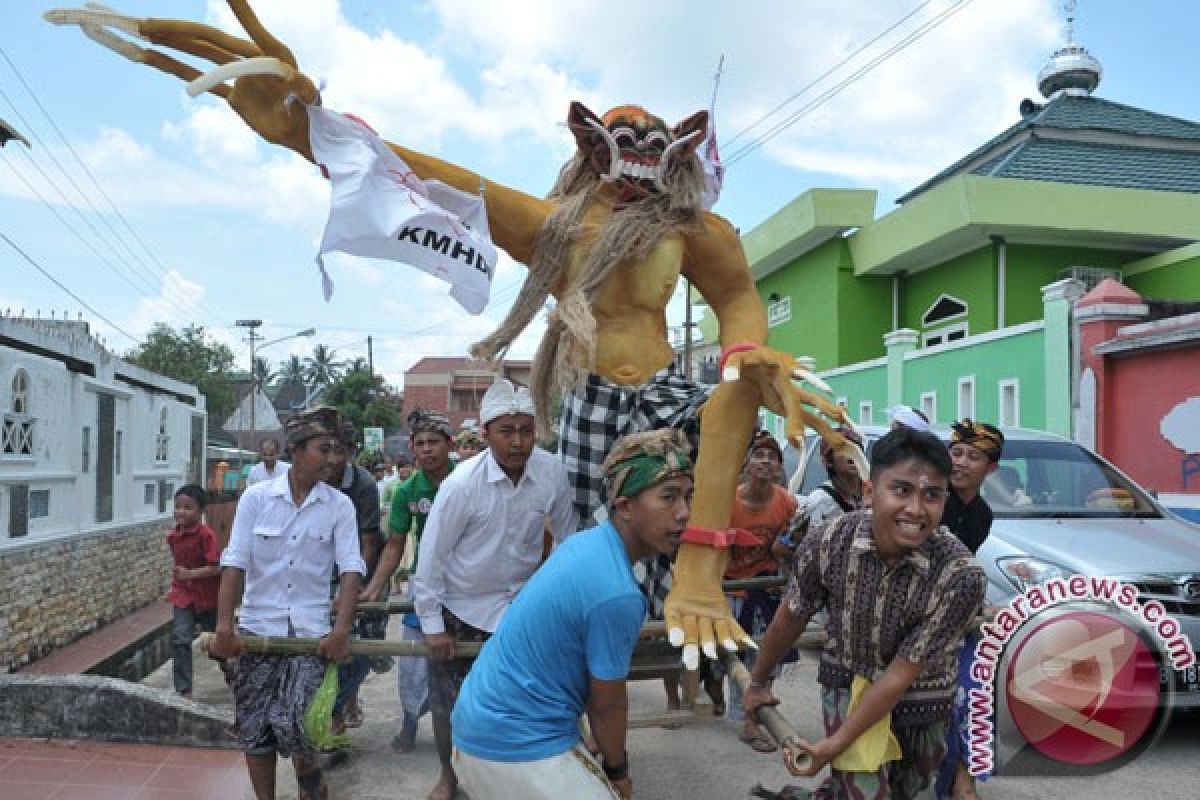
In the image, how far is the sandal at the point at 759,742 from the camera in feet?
15.2

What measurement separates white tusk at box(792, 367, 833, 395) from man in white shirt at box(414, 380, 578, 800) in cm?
104

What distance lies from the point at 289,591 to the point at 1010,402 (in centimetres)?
961

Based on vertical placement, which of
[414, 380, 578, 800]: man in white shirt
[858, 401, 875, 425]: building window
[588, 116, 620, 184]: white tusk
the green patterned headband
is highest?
[588, 116, 620, 184]: white tusk

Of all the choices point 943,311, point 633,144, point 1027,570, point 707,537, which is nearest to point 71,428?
point 633,144

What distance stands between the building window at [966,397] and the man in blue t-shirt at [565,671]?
1039 cm

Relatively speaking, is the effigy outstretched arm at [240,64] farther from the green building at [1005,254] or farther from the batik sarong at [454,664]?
the green building at [1005,254]

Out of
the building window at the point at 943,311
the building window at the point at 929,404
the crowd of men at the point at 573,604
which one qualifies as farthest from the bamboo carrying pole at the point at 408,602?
the building window at the point at 943,311

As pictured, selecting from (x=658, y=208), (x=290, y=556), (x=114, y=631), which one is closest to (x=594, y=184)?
(x=658, y=208)

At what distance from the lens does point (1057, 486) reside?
557 cm

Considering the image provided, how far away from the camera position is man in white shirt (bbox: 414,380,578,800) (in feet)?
11.3

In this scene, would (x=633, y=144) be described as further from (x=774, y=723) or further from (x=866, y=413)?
(x=866, y=413)

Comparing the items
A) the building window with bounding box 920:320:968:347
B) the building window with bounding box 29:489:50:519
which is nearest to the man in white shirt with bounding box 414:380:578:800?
the building window with bounding box 29:489:50:519

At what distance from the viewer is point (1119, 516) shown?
530 centimetres

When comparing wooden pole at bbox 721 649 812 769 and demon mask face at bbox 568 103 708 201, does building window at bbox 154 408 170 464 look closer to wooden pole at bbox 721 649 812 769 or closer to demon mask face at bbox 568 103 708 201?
demon mask face at bbox 568 103 708 201
